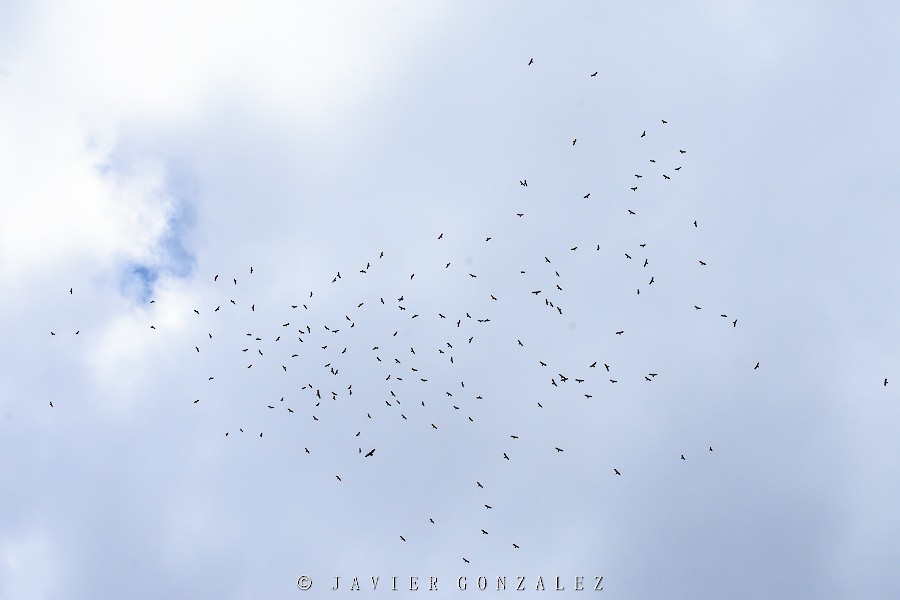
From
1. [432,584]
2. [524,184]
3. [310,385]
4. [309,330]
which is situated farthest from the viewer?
[432,584]

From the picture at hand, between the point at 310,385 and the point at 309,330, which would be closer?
the point at 310,385

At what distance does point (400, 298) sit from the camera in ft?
367

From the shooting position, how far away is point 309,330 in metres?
122

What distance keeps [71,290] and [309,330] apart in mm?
36961

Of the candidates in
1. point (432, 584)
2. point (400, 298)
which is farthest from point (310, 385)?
point (432, 584)

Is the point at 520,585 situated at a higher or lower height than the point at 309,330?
lower

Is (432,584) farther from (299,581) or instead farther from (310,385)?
(310,385)

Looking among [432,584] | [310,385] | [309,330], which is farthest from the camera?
Answer: [432,584]

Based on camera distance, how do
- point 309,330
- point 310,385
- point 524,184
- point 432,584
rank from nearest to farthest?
point 524,184, point 310,385, point 309,330, point 432,584

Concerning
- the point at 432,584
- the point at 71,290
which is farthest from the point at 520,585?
the point at 71,290

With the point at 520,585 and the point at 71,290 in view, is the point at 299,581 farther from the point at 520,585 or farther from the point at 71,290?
the point at 71,290

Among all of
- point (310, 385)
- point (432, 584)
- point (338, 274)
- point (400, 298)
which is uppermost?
point (338, 274)

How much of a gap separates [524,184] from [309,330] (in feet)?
137

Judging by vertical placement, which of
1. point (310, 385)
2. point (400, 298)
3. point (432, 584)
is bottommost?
point (432, 584)
